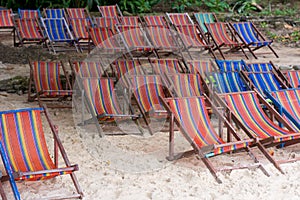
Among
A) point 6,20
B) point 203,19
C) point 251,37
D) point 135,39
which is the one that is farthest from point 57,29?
point 251,37

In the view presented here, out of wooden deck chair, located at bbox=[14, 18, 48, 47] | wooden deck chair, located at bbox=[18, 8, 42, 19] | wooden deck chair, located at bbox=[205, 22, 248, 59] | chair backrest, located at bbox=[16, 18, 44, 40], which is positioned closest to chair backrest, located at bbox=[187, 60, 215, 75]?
wooden deck chair, located at bbox=[205, 22, 248, 59]

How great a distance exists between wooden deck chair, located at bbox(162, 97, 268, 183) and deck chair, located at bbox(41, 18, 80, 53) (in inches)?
175

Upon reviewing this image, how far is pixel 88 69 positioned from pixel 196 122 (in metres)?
2.17

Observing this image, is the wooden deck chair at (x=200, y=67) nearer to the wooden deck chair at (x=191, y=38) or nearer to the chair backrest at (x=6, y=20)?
the wooden deck chair at (x=191, y=38)

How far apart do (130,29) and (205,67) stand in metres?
2.24

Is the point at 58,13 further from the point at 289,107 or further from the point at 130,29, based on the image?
the point at 289,107

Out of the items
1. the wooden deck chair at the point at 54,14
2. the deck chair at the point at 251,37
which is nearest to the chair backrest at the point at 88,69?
the deck chair at the point at 251,37

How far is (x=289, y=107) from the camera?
16.9ft

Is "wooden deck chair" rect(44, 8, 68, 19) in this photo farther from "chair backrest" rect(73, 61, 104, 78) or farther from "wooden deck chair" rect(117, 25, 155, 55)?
"chair backrest" rect(73, 61, 104, 78)

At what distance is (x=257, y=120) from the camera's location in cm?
490

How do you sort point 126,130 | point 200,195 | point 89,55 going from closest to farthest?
point 200,195
point 126,130
point 89,55

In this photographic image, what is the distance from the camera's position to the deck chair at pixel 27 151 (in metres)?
3.70

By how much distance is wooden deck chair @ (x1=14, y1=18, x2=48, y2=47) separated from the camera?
8.88 meters

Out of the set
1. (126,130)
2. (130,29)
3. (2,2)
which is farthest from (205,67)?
(2,2)
